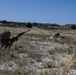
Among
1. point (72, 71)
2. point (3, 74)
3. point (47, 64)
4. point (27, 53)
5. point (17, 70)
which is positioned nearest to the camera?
point (3, 74)

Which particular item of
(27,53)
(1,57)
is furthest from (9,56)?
(27,53)

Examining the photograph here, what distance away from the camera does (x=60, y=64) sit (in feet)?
21.5

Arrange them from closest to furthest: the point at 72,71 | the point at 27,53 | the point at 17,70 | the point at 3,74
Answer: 1. the point at 3,74
2. the point at 17,70
3. the point at 72,71
4. the point at 27,53

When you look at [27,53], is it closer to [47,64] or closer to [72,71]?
[47,64]

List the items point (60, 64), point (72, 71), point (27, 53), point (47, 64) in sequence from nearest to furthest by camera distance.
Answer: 1. point (60, 64)
2. point (72, 71)
3. point (47, 64)
4. point (27, 53)

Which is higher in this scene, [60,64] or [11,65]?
[60,64]

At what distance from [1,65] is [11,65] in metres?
0.49

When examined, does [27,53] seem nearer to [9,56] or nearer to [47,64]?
[9,56]

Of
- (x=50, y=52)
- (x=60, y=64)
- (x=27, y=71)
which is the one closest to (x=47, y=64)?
(x=27, y=71)

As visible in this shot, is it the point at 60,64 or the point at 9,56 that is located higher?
the point at 60,64

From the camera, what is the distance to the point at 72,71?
499 inches

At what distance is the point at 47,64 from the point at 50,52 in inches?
225

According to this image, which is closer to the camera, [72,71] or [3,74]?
[3,74]

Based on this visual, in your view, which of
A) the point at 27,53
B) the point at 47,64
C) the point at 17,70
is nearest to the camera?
the point at 17,70
